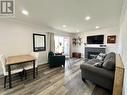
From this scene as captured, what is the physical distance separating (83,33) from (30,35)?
4.55m

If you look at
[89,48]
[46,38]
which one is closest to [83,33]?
[89,48]

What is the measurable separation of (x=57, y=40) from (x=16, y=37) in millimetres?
3670

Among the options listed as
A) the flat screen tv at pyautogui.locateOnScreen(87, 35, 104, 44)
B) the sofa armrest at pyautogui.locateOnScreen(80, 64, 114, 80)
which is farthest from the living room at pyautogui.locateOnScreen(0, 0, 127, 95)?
the sofa armrest at pyautogui.locateOnScreen(80, 64, 114, 80)

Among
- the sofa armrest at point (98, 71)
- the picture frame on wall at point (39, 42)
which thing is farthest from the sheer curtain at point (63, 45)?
the sofa armrest at point (98, 71)

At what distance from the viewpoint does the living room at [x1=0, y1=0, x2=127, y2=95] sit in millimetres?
2449

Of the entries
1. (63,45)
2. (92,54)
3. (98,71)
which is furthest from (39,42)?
(92,54)

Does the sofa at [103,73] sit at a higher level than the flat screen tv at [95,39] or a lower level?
lower

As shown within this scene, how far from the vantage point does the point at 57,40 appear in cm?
716

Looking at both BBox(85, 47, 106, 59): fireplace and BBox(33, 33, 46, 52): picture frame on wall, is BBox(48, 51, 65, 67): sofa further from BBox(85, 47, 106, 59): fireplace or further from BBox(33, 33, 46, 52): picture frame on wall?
BBox(85, 47, 106, 59): fireplace

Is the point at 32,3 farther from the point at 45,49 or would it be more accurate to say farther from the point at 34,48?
the point at 45,49

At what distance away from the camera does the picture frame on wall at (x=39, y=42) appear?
4718 millimetres

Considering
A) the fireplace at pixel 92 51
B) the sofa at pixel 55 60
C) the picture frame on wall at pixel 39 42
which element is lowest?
the sofa at pixel 55 60

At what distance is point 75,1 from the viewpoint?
2.35m

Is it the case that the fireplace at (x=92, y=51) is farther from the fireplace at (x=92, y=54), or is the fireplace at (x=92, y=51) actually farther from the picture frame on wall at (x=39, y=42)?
the picture frame on wall at (x=39, y=42)
